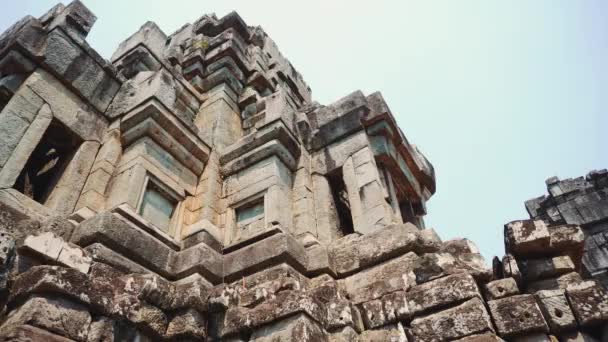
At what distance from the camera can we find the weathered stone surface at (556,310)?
11.8 feet

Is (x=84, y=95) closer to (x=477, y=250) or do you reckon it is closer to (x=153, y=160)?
(x=153, y=160)

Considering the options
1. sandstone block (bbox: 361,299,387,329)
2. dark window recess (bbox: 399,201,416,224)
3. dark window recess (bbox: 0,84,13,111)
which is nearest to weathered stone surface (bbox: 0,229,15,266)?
dark window recess (bbox: 0,84,13,111)

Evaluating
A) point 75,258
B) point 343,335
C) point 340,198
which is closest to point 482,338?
point 343,335

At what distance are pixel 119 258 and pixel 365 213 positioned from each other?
3.24m

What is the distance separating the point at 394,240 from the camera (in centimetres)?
501

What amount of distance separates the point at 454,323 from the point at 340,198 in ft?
13.3

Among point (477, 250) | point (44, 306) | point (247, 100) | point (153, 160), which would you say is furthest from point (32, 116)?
point (477, 250)

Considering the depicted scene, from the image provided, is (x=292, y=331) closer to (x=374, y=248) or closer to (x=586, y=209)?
(x=374, y=248)

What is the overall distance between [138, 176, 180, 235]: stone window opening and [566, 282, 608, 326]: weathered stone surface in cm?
485

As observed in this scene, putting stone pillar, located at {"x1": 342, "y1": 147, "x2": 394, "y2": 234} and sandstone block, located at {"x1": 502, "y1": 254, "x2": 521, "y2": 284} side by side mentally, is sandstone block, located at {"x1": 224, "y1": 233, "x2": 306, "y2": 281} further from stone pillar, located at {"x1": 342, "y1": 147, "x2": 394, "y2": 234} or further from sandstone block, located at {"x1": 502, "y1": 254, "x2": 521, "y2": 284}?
sandstone block, located at {"x1": 502, "y1": 254, "x2": 521, "y2": 284}

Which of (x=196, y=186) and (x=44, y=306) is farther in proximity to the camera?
(x=196, y=186)

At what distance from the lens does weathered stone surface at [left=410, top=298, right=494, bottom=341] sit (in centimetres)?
375

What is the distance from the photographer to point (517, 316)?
3.73 m

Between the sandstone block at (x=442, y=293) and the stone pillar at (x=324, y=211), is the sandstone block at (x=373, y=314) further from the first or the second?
the stone pillar at (x=324, y=211)
